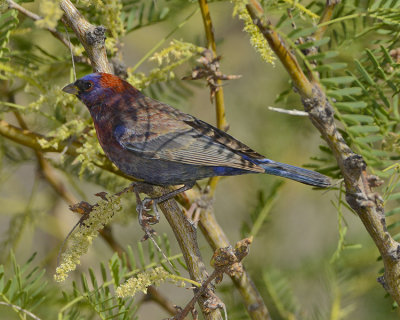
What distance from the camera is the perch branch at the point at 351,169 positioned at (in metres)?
1.83

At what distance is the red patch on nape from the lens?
269 centimetres

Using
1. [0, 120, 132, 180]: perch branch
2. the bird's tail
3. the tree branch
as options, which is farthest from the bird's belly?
the tree branch

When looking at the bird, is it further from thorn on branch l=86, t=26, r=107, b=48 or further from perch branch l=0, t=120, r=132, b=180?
thorn on branch l=86, t=26, r=107, b=48

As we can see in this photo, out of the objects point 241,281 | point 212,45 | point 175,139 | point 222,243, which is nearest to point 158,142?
point 175,139

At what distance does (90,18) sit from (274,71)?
1.58 metres

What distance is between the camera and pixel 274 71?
4023 millimetres

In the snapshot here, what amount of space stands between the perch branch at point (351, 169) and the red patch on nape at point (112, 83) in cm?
96

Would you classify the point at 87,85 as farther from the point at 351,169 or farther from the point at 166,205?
the point at 351,169

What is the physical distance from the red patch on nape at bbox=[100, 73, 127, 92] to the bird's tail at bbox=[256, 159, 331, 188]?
84cm

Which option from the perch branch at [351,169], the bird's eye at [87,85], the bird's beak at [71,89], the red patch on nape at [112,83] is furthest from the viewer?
the bird's eye at [87,85]

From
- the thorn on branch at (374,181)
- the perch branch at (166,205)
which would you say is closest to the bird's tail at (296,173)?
the thorn on branch at (374,181)

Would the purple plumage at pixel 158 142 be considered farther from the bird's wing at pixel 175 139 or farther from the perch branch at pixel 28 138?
the perch branch at pixel 28 138

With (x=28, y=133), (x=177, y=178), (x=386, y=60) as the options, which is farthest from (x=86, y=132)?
(x=386, y=60)

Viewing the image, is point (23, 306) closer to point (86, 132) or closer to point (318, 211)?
point (86, 132)
